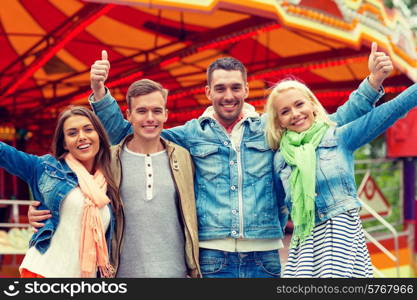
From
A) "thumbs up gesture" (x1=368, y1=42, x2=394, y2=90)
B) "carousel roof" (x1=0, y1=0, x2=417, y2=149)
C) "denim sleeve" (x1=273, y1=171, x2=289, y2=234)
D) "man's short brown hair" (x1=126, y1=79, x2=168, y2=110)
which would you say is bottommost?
"denim sleeve" (x1=273, y1=171, x2=289, y2=234)

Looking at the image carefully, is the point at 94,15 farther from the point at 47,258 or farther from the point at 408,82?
the point at 408,82

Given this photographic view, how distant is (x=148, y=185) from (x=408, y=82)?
673 cm

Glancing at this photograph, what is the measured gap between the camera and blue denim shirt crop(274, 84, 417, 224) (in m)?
2.50

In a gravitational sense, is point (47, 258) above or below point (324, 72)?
below

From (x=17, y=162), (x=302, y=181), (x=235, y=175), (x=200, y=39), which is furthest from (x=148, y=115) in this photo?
(x=200, y=39)

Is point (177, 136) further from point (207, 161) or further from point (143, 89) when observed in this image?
point (143, 89)

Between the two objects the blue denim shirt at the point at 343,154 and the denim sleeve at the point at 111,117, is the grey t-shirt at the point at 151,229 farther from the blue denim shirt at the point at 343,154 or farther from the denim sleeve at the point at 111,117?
the blue denim shirt at the point at 343,154

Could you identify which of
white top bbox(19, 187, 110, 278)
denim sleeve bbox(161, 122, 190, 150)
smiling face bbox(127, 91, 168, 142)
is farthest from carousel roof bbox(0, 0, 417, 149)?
white top bbox(19, 187, 110, 278)

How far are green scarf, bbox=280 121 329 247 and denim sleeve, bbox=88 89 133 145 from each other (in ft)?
2.57

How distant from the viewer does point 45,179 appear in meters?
2.59

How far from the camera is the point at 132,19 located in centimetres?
797

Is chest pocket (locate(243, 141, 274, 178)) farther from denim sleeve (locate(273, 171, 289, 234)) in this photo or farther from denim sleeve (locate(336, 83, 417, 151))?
denim sleeve (locate(336, 83, 417, 151))

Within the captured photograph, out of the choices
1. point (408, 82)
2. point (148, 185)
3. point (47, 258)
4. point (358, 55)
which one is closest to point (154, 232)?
point (148, 185)

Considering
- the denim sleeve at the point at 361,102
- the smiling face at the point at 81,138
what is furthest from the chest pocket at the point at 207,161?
the denim sleeve at the point at 361,102
